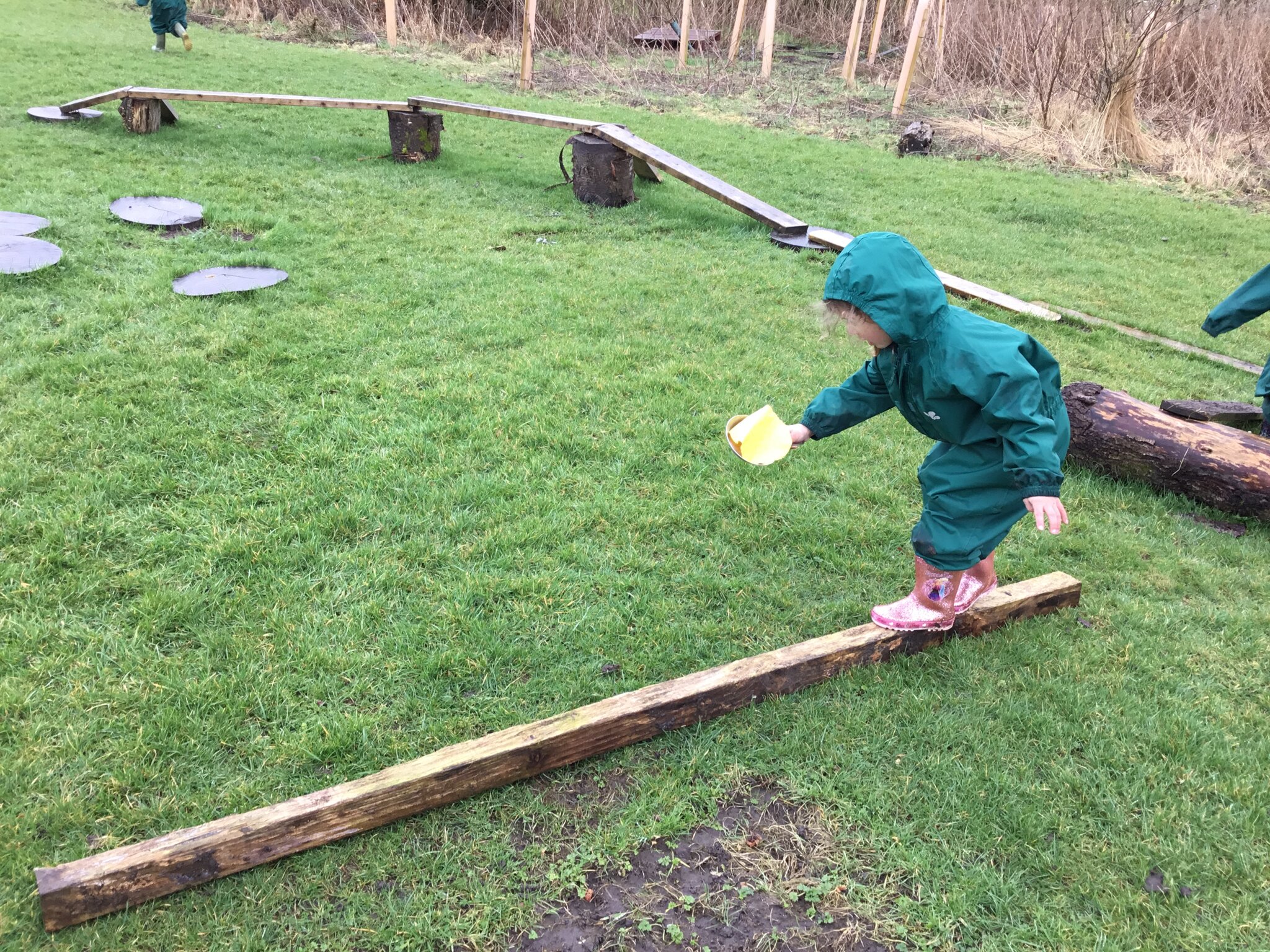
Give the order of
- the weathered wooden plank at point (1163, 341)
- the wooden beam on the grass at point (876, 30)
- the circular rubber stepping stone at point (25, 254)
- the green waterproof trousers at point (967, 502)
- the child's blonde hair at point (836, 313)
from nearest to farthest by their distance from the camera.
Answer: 1. the child's blonde hair at point (836, 313)
2. the green waterproof trousers at point (967, 502)
3. the circular rubber stepping stone at point (25, 254)
4. the weathered wooden plank at point (1163, 341)
5. the wooden beam on the grass at point (876, 30)

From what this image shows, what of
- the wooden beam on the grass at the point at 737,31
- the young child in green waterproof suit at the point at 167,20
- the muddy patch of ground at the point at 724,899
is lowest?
the muddy patch of ground at the point at 724,899

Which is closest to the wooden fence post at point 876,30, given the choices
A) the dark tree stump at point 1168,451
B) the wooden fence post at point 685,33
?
the wooden fence post at point 685,33

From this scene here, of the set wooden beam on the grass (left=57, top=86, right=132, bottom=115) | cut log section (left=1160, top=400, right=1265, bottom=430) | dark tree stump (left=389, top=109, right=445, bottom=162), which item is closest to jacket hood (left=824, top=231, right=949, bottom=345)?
cut log section (left=1160, top=400, right=1265, bottom=430)

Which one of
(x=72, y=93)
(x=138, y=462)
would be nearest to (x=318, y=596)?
(x=138, y=462)

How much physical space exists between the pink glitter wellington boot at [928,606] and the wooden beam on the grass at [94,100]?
9951mm

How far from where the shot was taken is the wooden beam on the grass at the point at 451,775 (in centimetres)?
194

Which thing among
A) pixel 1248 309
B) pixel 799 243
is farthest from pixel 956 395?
pixel 799 243

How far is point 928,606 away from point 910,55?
45.5 ft

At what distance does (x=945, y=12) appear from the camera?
15.2 metres

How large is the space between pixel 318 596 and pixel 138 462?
53.0 inches

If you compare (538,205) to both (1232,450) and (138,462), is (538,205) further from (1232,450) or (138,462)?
(1232,450)

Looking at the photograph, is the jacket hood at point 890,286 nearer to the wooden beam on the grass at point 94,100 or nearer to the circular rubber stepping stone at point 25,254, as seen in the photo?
the circular rubber stepping stone at point 25,254

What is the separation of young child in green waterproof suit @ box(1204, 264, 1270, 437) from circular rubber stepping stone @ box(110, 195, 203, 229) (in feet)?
24.2

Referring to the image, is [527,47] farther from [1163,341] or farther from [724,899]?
[724,899]
